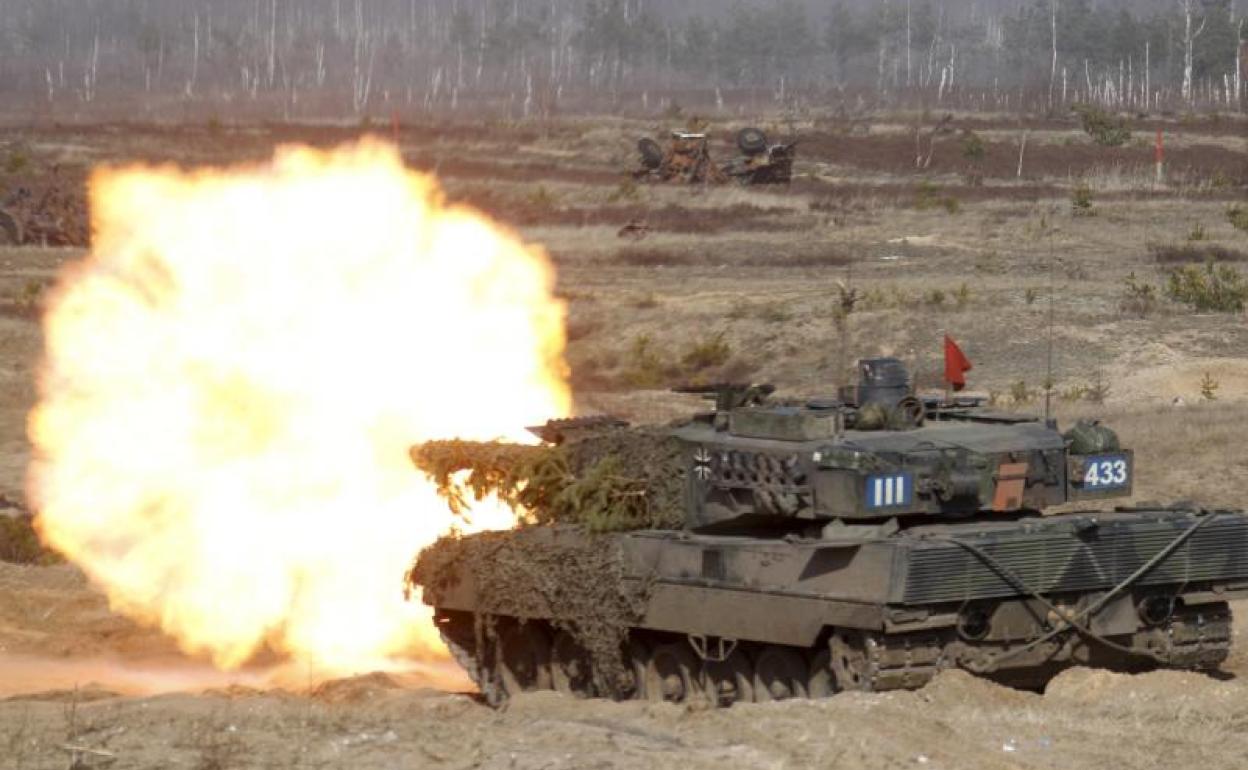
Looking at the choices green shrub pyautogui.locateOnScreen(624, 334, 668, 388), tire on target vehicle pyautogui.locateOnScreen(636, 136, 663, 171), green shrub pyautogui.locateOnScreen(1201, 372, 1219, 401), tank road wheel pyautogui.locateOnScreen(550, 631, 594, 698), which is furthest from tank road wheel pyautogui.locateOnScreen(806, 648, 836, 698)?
tire on target vehicle pyautogui.locateOnScreen(636, 136, 663, 171)

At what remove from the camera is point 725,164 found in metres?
71.4

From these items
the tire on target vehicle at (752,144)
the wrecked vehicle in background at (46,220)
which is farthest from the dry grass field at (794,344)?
the tire on target vehicle at (752,144)

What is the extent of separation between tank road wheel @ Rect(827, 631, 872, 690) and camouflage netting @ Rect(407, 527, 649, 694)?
1.65 m

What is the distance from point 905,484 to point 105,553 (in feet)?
29.9

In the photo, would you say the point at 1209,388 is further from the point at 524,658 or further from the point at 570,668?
the point at 570,668

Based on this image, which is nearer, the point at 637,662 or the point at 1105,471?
the point at 1105,471

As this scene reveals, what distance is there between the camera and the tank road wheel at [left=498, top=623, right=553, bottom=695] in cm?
1808

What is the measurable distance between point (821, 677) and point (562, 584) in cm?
208

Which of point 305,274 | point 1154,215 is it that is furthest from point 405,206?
point 1154,215

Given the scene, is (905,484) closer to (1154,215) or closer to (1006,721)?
(1006,721)

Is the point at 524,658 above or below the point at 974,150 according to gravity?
below

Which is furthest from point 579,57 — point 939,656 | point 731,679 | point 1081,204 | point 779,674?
point 939,656

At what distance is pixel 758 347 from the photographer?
38.8 m

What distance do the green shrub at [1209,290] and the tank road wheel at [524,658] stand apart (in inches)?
984
